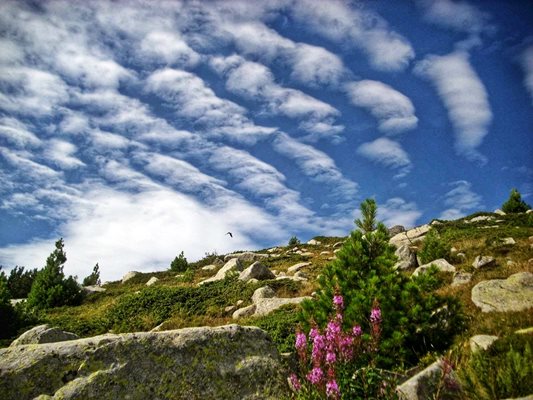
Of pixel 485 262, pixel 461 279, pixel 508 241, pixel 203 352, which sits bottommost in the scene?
pixel 203 352

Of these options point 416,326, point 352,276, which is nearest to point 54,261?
point 352,276

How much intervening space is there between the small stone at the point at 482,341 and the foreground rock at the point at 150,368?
3.21 metres

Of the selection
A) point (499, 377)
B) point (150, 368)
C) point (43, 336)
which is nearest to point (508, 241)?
point (499, 377)

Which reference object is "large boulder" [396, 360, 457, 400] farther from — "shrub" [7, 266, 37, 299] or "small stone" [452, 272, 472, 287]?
"shrub" [7, 266, 37, 299]

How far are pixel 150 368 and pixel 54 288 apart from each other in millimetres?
22847

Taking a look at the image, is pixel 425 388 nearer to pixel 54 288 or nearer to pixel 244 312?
pixel 244 312

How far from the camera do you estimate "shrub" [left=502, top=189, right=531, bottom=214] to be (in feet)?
122

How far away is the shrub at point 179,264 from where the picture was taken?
37747 mm

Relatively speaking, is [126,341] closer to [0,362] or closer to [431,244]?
[0,362]

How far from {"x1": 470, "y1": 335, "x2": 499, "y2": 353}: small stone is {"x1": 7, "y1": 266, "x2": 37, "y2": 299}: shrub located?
39608 millimetres

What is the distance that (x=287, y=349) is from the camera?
27.9 feet

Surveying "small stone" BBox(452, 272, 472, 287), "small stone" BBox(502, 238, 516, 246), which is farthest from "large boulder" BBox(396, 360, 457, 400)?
"small stone" BBox(502, 238, 516, 246)

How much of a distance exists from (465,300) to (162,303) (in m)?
14.1

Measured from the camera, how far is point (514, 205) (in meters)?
37.7
